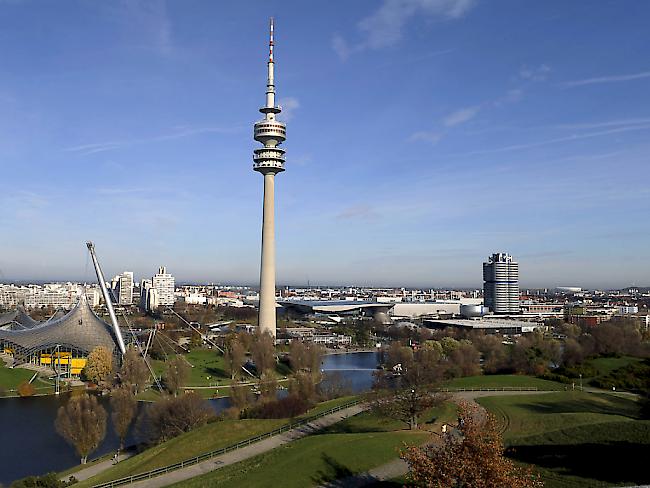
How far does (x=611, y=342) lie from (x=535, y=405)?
21867 millimetres

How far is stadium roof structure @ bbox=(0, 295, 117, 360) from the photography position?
4228 centimetres

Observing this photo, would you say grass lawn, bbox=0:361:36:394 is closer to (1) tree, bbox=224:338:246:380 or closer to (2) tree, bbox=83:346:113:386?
(2) tree, bbox=83:346:113:386

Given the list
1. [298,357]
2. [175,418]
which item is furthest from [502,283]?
[175,418]

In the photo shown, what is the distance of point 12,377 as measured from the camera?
127 ft

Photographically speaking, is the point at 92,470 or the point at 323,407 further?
the point at 323,407

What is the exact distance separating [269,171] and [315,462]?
42817mm

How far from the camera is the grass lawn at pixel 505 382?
25.2 metres

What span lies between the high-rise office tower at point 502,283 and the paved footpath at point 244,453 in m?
69.1

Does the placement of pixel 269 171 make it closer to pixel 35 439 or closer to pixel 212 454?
pixel 35 439

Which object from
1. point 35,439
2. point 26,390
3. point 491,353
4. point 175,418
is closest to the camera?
point 175,418

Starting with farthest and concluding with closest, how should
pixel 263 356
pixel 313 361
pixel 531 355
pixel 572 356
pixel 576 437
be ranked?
pixel 263 356
pixel 313 361
pixel 572 356
pixel 531 355
pixel 576 437

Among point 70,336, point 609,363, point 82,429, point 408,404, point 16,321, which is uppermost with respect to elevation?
point 408,404

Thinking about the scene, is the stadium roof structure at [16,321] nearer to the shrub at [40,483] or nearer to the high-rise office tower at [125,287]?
the shrub at [40,483]

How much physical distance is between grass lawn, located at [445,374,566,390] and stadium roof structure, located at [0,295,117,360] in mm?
27492
